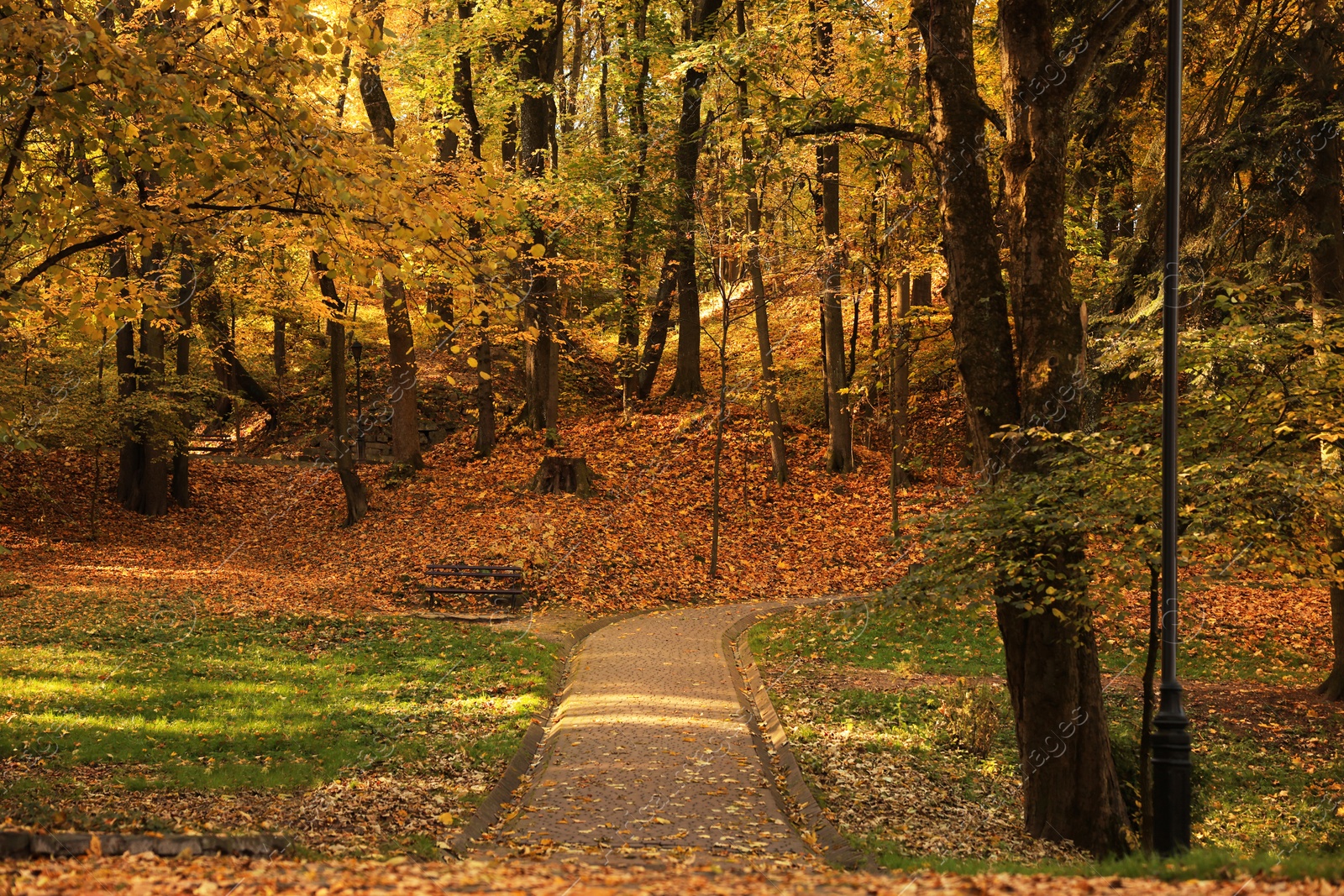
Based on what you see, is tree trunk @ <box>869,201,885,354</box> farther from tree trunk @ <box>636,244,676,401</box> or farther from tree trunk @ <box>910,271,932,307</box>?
tree trunk @ <box>636,244,676,401</box>

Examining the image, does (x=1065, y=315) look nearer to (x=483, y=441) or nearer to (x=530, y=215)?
(x=530, y=215)

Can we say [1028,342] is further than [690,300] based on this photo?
No

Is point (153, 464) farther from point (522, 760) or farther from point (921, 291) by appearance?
point (921, 291)

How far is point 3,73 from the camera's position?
6.18m

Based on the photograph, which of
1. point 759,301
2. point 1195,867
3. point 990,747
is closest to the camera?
point 1195,867

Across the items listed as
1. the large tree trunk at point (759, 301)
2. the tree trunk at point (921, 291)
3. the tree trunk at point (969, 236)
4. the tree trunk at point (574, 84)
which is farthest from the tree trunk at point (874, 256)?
the tree trunk at point (574, 84)

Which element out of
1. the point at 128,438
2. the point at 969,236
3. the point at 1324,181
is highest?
the point at 1324,181

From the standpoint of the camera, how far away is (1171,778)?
5957 mm

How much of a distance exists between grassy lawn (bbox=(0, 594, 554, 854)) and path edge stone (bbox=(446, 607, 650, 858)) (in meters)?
0.13

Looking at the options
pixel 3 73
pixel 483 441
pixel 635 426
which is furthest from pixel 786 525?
pixel 3 73

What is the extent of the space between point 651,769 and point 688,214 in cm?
1631

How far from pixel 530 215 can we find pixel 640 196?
3.41 metres

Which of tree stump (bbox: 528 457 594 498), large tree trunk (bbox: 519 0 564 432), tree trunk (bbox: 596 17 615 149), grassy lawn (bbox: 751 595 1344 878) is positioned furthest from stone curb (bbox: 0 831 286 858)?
tree trunk (bbox: 596 17 615 149)

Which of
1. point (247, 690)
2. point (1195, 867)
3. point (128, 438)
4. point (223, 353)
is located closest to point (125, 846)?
point (247, 690)
